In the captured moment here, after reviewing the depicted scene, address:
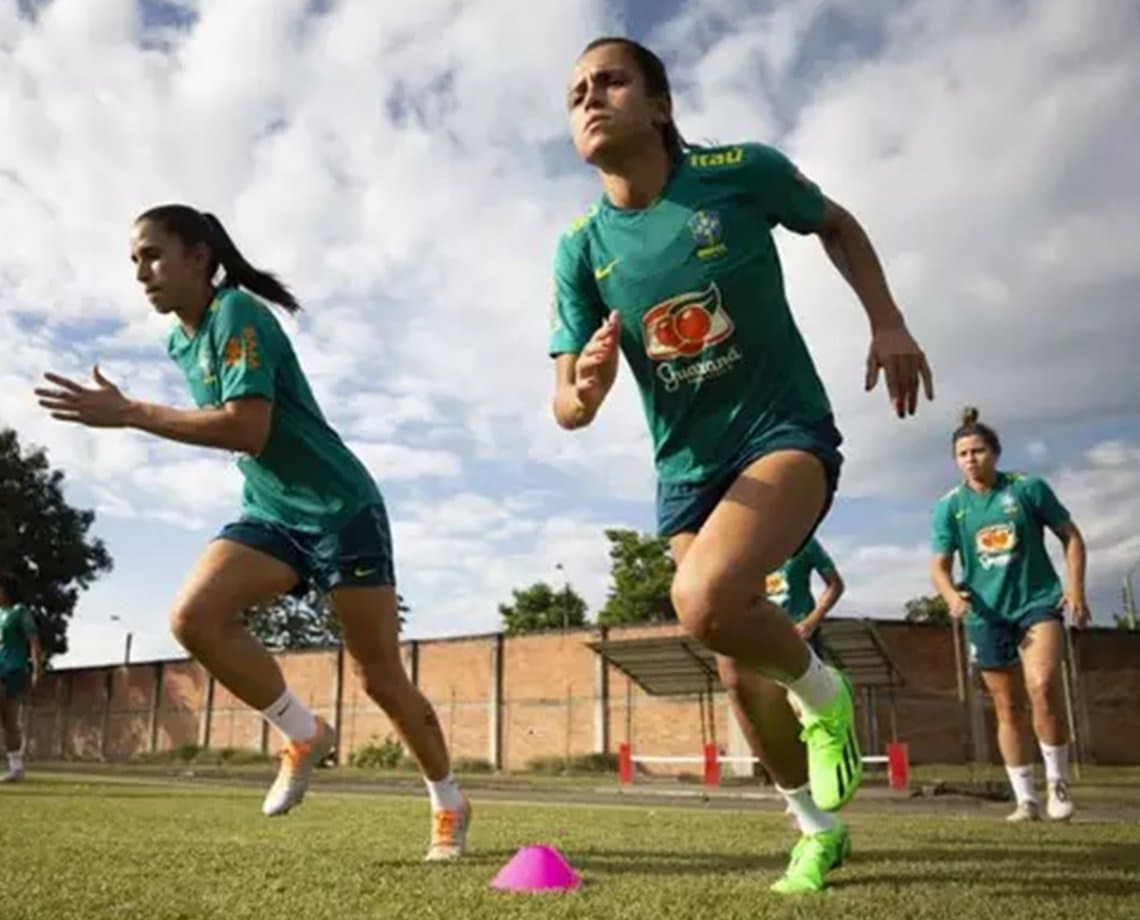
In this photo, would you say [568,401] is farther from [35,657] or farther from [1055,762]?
[35,657]

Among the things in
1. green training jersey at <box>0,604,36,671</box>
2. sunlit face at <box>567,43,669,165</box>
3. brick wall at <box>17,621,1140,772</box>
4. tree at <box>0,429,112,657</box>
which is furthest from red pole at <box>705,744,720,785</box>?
tree at <box>0,429,112,657</box>

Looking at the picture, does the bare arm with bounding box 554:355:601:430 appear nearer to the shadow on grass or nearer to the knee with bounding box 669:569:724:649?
the knee with bounding box 669:569:724:649

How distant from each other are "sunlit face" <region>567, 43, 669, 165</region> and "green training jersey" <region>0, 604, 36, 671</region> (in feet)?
42.5

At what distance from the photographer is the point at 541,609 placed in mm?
69250

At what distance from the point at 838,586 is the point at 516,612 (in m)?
60.9

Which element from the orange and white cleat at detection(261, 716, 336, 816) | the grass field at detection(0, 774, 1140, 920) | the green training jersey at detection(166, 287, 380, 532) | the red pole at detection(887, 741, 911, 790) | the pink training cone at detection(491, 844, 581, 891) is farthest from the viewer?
the red pole at detection(887, 741, 911, 790)

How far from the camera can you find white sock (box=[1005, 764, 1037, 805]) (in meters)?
8.06

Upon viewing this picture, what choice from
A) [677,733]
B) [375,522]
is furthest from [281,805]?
[677,733]

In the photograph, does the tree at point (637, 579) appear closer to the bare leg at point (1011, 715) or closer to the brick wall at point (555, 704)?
the brick wall at point (555, 704)

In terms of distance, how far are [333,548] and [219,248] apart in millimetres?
1553

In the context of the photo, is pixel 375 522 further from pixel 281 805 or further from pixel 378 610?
pixel 281 805

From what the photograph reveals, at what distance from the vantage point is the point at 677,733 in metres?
33.1

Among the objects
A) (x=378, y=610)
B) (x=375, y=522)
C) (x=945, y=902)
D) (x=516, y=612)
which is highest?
(x=516, y=612)

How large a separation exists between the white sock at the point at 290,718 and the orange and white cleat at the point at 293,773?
0.15 ft
